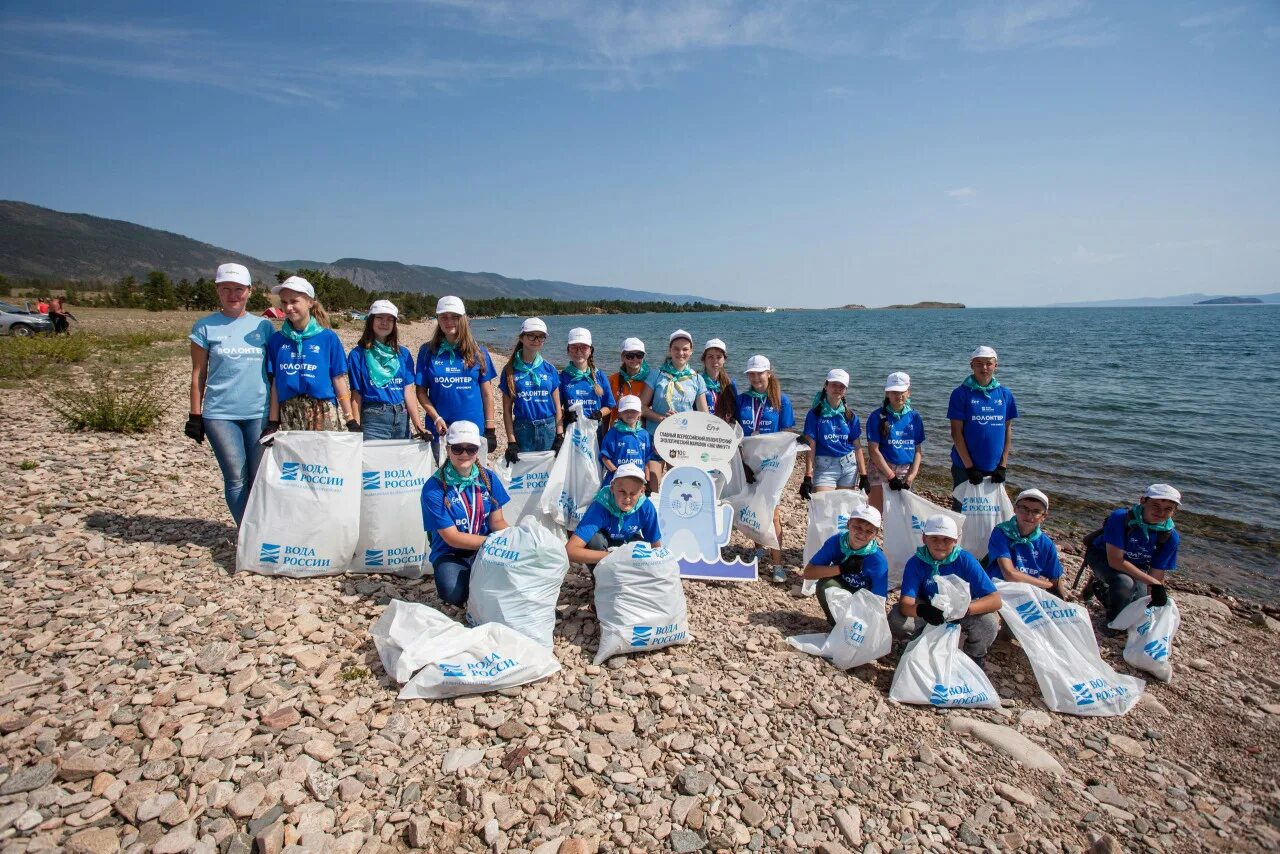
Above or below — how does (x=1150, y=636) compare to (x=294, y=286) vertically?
below

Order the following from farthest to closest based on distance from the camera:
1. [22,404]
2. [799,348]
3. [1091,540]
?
1. [799,348]
2. [22,404]
3. [1091,540]

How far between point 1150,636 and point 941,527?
184 cm

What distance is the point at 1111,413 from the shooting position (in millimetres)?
16375

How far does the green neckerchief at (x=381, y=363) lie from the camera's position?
5031 millimetres

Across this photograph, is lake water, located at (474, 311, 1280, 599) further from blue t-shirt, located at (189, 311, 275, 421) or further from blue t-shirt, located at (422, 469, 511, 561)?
blue t-shirt, located at (189, 311, 275, 421)

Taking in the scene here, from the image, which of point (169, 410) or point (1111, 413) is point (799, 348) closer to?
point (1111, 413)

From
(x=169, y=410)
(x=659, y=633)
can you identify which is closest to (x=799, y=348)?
(x=169, y=410)

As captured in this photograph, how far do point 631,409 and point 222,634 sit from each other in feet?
10.8

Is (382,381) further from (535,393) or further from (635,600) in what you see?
(635,600)

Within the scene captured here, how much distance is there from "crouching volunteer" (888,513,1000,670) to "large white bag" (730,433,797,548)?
1.56 metres

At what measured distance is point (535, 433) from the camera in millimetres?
5629

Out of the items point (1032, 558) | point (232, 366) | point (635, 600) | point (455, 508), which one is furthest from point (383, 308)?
point (1032, 558)

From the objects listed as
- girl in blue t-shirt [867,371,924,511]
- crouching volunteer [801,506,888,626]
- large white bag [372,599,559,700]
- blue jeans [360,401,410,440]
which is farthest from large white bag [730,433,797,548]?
blue jeans [360,401,410,440]

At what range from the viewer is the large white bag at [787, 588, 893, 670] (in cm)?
410
